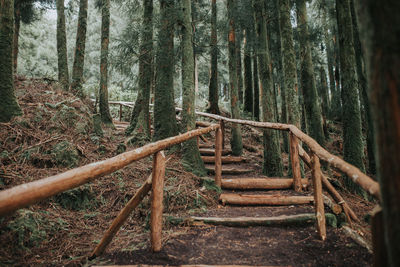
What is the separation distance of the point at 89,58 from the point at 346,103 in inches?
1130

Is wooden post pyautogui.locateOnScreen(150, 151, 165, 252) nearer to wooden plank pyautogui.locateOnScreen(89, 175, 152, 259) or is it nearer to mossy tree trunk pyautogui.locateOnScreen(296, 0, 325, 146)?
wooden plank pyautogui.locateOnScreen(89, 175, 152, 259)

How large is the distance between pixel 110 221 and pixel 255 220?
2353 mm

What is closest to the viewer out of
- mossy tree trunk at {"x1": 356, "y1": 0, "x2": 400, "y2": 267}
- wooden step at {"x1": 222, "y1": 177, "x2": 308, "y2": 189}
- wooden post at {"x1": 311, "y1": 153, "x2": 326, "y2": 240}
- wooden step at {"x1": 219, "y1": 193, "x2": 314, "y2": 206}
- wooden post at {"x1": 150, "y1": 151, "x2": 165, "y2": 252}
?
mossy tree trunk at {"x1": 356, "y1": 0, "x2": 400, "y2": 267}

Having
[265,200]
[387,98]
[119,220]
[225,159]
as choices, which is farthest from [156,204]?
[225,159]

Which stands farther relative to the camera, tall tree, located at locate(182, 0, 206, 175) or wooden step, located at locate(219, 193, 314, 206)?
tall tree, located at locate(182, 0, 206, 175)

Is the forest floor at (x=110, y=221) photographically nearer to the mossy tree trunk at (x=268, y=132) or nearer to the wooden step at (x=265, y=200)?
Result: the wooden step at (x=265, y=200)

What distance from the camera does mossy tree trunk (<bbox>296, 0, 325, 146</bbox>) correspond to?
10.5 meters

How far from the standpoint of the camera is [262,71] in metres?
7.37

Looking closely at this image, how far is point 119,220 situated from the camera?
2.65m

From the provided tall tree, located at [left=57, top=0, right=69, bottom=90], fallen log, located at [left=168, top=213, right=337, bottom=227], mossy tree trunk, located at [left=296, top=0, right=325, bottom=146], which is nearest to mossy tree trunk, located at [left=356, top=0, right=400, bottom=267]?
fallen log, located at [left=168, top=213, right=337, bottom=227]

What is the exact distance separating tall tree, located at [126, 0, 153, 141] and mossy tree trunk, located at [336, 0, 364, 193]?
6.18m

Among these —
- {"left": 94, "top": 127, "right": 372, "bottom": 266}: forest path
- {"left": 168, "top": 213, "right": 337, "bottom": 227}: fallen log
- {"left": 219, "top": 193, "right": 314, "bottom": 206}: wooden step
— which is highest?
{"left": 219, "top": 193, "right": 314, "bottom": 206}: wooden step

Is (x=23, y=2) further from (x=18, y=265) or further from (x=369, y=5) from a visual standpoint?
(x=369, y=5)

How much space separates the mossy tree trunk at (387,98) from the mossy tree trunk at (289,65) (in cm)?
543
